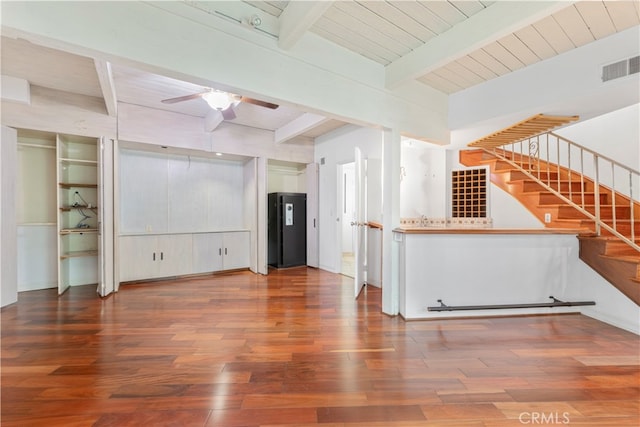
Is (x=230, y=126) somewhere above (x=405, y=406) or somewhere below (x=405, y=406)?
above

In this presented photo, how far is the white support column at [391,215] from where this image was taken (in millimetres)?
3416

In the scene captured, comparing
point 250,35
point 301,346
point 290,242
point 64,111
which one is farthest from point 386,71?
point 64,111

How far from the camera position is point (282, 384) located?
203 cm

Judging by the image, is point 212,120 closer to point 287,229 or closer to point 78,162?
point 78,162

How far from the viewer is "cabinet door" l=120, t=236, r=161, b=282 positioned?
15.5 feet

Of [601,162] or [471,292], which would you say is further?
[601,162]

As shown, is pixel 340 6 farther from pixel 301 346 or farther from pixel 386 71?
pixel 301 346

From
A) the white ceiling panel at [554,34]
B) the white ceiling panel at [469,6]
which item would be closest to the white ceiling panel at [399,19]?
the white ceiling panel at [469,6]

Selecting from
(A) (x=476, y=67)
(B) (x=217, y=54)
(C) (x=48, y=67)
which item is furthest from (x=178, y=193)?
(A) (x=476, y=67)

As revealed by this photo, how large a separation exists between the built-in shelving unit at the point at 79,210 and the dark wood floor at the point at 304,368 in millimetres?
1138

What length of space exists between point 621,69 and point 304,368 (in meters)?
3.79

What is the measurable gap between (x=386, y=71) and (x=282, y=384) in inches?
129

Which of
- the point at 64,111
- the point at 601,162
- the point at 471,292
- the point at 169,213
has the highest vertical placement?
the point at 64,111

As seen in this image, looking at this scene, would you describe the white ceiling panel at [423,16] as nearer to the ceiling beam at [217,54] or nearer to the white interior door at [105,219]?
the ceiling beam at [217,54]
